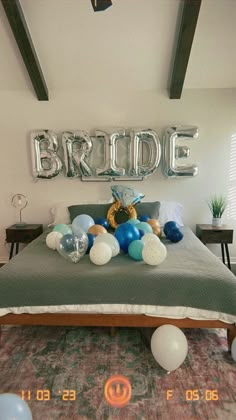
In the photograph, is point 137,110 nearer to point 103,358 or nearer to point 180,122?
point 180,122

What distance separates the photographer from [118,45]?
118 inches

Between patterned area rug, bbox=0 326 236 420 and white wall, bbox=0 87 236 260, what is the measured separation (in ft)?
6.18

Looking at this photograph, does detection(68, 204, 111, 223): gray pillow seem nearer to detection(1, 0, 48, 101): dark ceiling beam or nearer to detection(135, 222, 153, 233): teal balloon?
detection(135, 222, 153, 233): teal balloon

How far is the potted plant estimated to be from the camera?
3.51 metres

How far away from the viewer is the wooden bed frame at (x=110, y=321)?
192 centimetres

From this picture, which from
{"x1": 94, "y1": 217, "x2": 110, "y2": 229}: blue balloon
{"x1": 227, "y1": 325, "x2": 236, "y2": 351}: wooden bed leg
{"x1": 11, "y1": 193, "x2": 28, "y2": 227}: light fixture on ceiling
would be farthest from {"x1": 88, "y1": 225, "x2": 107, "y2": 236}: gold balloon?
{"x1": 11, "y1": 193, "x2": 28, "y2": 227}: light fixture on ceiling

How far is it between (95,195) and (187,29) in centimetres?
206

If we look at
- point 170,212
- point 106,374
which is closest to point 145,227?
point 170,212

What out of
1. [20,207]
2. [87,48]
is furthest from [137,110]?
[20,207]

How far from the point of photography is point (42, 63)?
322 centimetres

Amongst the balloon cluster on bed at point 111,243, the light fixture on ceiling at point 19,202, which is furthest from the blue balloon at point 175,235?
the light fixture on ceiling at point 19,202

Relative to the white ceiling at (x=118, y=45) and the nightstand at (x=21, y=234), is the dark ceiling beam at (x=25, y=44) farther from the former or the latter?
the nightstand at (x=21, y=234)

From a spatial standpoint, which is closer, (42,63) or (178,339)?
(178,339)

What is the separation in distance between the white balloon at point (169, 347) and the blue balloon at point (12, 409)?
30.8 inches
